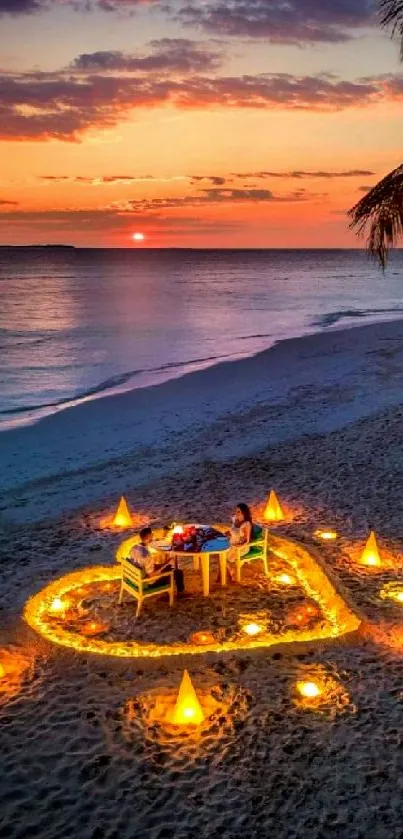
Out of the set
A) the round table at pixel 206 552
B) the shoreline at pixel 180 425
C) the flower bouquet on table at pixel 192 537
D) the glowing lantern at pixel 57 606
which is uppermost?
the flower bouquet on table at pixel 192 537

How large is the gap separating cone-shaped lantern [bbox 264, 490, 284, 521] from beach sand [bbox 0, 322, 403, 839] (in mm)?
350

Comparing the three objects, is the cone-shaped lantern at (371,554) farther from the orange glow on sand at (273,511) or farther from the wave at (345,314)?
the wave at (345,314)

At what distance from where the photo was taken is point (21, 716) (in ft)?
24.3

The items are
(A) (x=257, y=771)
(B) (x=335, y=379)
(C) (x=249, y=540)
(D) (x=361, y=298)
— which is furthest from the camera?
(D) (x=361, y=298)

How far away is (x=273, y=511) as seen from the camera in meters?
12.8

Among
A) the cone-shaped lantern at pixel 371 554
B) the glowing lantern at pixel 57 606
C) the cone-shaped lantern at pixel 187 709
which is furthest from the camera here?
the cone-shaped lantern at pixel 371 554

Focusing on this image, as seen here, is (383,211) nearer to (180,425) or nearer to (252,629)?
(252,629)

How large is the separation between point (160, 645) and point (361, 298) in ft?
235

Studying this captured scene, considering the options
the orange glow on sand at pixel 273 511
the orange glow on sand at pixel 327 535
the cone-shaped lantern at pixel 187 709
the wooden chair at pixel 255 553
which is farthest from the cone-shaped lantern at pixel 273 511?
the cone-shaped lantern at pixel 187 709

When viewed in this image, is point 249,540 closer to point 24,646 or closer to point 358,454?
point 24,646

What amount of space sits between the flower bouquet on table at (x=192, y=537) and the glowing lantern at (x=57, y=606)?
1746 millimetres

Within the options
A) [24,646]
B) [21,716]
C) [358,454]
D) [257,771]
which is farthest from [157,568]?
[358,454]

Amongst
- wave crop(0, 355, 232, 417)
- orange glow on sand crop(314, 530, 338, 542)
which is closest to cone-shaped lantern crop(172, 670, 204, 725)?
orange glow on sand crop(314, 530, 338, 542)

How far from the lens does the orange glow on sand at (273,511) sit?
41.9 feet
